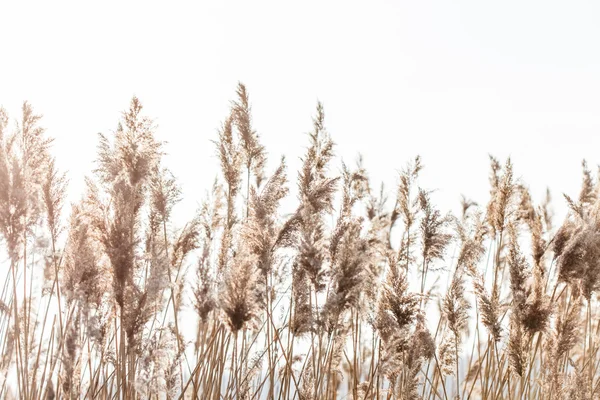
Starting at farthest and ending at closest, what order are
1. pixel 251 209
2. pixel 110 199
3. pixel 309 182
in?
A: pixel 309 182, pixel 251 209, pixel 110 199

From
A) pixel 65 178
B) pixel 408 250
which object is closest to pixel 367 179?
pixel 408 250

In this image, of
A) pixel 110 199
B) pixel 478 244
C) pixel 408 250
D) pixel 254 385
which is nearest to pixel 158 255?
pixel 110 199

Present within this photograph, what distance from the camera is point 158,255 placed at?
132 inches

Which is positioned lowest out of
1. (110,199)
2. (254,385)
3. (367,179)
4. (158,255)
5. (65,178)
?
(254,385)

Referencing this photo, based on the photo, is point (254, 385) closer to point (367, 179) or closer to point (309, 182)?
point (309, 182)

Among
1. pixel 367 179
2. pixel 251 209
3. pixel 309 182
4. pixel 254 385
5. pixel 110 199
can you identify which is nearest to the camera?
pixel 110 199

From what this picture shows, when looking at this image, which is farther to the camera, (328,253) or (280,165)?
(280,165)

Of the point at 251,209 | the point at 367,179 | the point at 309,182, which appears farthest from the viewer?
the point at 367,179

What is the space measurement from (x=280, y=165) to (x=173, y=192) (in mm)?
706

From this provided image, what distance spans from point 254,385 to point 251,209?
60.9 inches

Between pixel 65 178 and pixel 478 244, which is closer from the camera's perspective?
pixel 65 178

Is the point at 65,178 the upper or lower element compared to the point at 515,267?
upper

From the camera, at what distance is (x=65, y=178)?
3.97 metres

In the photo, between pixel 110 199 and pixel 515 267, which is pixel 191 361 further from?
pixel 515 267
